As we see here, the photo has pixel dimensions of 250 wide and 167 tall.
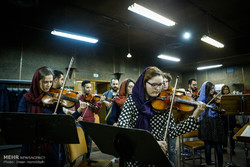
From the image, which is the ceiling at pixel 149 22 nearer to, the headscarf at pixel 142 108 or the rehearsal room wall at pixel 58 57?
the rehearsal room wall at pixel 58 57

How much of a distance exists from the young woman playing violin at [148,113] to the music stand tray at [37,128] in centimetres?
41

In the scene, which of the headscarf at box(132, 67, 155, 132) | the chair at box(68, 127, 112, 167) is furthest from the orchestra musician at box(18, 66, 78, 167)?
the headscarf at box(132, 67, 155, 132)

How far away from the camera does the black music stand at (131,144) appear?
86 centimetres

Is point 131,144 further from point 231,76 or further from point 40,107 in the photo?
point 231,76

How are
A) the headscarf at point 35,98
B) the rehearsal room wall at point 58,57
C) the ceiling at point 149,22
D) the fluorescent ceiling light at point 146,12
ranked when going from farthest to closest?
the rehearsal room wall at point 58,57, the ceiling at point 149,22, the fluorescent ceiling light at point 146,12, the headscarf at point 35,98

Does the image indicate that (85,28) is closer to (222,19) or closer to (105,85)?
(105,85)

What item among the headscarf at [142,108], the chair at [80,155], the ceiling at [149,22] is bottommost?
the chair at [80,155]

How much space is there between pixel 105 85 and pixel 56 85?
5.39m

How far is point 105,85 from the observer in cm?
820

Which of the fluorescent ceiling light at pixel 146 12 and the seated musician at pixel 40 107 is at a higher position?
the fluorescent ceiling light at pixel 146 12

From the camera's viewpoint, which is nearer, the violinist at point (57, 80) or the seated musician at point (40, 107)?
the seated musician at point (40, 107)

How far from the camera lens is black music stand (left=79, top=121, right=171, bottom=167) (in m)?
0.86

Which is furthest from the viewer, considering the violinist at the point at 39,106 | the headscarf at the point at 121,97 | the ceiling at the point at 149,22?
the ceiling at the point at 149,22

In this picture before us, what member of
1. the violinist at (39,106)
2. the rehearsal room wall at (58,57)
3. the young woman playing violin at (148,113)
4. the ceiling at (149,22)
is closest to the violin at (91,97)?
the violinist at (39,106)
